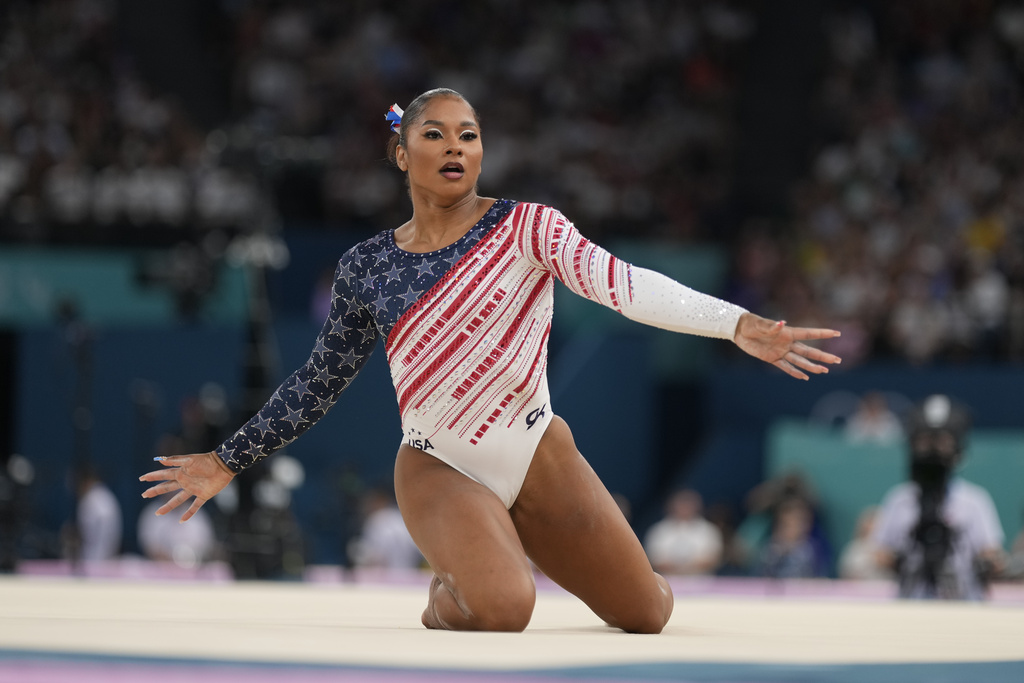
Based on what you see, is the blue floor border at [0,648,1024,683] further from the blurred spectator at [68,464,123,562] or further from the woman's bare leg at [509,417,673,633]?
the blurred spectator at [68,464,123,562]

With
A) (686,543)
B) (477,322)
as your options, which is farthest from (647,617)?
(686,543)

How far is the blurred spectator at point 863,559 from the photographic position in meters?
9.22

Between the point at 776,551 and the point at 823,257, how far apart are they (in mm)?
3995

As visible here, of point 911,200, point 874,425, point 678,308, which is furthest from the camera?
point 911,200

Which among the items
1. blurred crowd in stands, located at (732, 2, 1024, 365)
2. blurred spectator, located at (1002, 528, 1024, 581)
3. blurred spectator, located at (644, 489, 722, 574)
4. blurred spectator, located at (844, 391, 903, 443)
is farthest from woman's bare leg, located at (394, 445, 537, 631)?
blurred crowd in stands, located at (732, 2, 1024, 365)

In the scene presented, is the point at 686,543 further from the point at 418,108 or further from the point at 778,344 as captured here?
the point at 778,344

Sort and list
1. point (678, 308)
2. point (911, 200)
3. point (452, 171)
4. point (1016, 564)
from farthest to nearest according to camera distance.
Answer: point (911, 200) → point (1016, 564) → point (452, 171) → point (678, 308)

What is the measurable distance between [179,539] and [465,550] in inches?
285

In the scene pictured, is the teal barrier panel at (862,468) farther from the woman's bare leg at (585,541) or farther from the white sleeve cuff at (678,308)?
the white sleeve cuff at (678,308)

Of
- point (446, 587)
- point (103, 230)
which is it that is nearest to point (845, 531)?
point (103, 230)

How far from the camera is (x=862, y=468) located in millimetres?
10406

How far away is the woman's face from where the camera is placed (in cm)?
390

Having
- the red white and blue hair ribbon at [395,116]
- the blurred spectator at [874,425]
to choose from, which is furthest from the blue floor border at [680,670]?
the blurred spectator at [874,425]

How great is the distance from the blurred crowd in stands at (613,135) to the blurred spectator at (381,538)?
2.63 m
